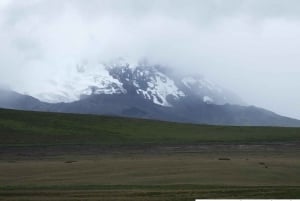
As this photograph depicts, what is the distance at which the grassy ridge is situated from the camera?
3804 inches

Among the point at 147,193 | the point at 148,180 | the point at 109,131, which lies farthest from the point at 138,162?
the point at 109,131

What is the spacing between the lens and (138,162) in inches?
2357

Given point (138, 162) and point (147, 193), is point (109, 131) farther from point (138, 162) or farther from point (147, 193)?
point (147, 193)

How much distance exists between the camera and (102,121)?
12406 centimetres

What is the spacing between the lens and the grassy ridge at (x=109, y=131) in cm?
9662

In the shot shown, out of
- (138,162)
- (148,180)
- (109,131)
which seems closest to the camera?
(148,180)

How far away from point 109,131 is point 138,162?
51306 mm

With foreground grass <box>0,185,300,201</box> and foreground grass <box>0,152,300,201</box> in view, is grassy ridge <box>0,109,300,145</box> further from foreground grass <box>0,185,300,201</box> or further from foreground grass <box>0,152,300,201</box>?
foreground grass <box>0,185,300,201</box>

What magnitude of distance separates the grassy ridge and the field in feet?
0.55

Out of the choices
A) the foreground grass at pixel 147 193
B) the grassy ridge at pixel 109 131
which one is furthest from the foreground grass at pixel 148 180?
the grassy ridge at pixel 109 131

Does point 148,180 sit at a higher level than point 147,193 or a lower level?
higher

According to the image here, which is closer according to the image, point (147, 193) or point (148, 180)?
point (147, 193)

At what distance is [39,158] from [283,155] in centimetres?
2754

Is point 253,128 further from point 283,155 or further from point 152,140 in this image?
point 283,155
